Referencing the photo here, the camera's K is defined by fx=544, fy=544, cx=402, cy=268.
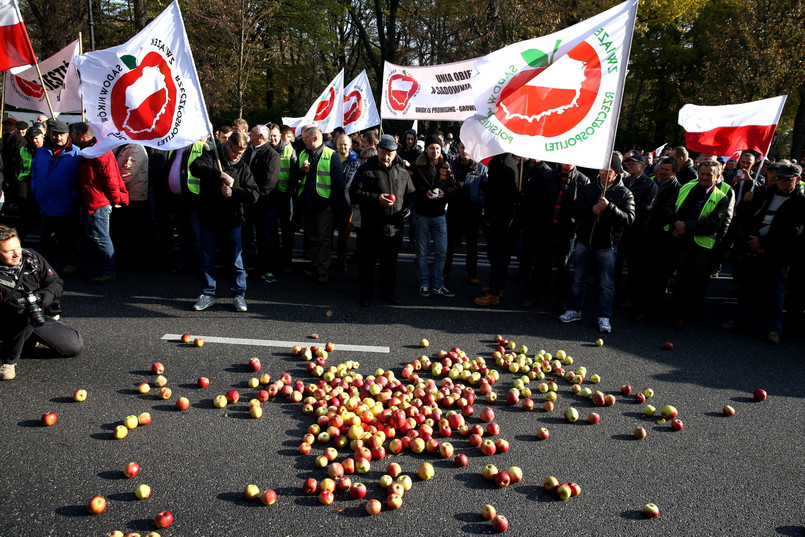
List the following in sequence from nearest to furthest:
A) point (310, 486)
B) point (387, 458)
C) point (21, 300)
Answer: point (310, 486), point (387, 458), point (21, 300)

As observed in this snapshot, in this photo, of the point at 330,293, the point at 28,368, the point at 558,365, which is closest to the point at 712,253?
the point at 558,365

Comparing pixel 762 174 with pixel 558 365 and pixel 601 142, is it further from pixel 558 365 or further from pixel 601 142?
pixel 558 365

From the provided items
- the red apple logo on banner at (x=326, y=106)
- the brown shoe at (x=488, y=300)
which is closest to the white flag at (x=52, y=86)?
the red apple logo on banner at (x=326, y=106)

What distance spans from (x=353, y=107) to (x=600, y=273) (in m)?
6.16

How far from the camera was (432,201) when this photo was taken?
25.1 feet

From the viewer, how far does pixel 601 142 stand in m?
5.91

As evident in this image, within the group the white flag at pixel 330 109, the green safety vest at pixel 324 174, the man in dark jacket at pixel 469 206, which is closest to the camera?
the green safety vest at pixel 324 174

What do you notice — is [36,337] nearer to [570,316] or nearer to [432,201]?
[432,201]

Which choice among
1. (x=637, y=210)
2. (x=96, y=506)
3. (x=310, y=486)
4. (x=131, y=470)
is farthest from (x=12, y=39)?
(x=637, y=210)

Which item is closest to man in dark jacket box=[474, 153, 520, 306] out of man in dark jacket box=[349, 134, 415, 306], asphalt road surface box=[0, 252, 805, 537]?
asphalt road surface box=[0, 252, 805, 537]

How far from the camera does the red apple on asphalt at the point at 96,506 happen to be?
3199mm

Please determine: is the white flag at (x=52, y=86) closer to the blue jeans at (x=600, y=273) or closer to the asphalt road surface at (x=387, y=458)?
the asphalt road surface at (x=387, y=458)

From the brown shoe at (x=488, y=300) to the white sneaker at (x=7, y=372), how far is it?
5.37m

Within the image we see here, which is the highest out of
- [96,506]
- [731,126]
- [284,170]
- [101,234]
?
[731,126]
